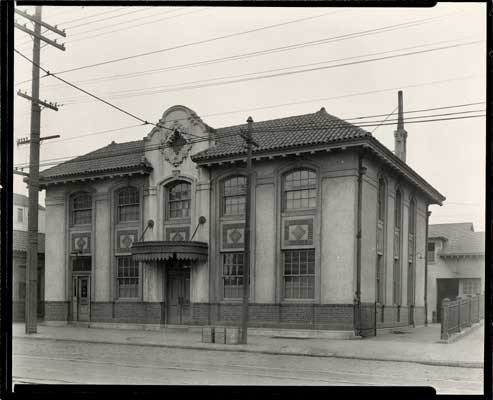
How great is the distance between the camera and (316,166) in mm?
14422

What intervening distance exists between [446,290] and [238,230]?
17.1 ft

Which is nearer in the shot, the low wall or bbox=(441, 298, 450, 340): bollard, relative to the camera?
the low wall

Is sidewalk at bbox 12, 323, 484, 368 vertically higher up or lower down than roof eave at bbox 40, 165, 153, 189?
lower down

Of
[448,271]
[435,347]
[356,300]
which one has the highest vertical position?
[448,271]

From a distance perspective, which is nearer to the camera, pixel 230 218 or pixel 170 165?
pixel 170 165

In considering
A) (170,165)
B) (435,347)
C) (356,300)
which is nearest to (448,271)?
(435,347)

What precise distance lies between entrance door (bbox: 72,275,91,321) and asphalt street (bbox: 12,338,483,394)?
614 mm

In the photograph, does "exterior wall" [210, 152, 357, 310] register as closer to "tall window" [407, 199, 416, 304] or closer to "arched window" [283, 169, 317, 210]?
"arched window" [283, 169, 317, 210]

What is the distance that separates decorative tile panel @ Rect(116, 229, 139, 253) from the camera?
41.2 feet

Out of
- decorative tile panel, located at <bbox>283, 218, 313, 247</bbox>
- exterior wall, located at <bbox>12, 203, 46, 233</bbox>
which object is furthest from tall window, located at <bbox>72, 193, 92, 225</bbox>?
decorative tile panel, located at <bbox>283, 218, 313, 247</bbox>

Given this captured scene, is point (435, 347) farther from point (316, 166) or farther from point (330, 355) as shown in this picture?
point (316, 166)

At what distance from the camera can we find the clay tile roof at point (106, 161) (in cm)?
1076

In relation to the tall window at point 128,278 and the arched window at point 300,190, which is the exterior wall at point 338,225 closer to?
the arched window at point 300,190

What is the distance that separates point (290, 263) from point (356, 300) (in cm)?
213
